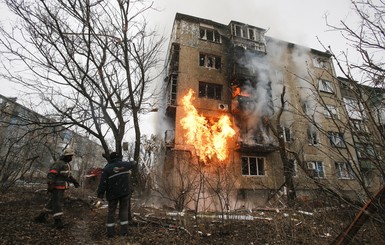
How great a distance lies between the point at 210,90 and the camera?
65.9ft

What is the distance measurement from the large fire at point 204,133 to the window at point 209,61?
360 centimetres

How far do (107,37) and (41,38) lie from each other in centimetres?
208

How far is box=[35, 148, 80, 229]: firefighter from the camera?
5.84 m

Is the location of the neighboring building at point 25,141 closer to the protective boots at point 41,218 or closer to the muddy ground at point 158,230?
the muddy ground at point 158,230

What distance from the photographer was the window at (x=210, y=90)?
19737 mm

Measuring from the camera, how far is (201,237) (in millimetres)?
5902

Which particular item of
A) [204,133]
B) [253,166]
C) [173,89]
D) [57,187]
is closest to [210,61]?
[173,89]

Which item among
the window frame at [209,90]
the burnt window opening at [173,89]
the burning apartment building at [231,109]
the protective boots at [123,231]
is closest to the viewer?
the protective boots at [123,231]

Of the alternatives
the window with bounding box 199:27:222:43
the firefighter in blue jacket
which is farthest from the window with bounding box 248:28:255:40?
the firefighter in blue jacket

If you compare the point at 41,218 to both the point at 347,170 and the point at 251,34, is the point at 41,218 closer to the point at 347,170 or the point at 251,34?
the point at 347,170

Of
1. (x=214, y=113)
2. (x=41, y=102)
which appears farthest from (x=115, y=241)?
(x=214, y=113)

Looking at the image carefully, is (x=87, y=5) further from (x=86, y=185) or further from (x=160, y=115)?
(x=86, y=185)

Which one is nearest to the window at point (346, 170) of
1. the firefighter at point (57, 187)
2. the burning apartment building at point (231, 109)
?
the firefighter at point (57, 187)

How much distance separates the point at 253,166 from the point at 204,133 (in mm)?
5156
